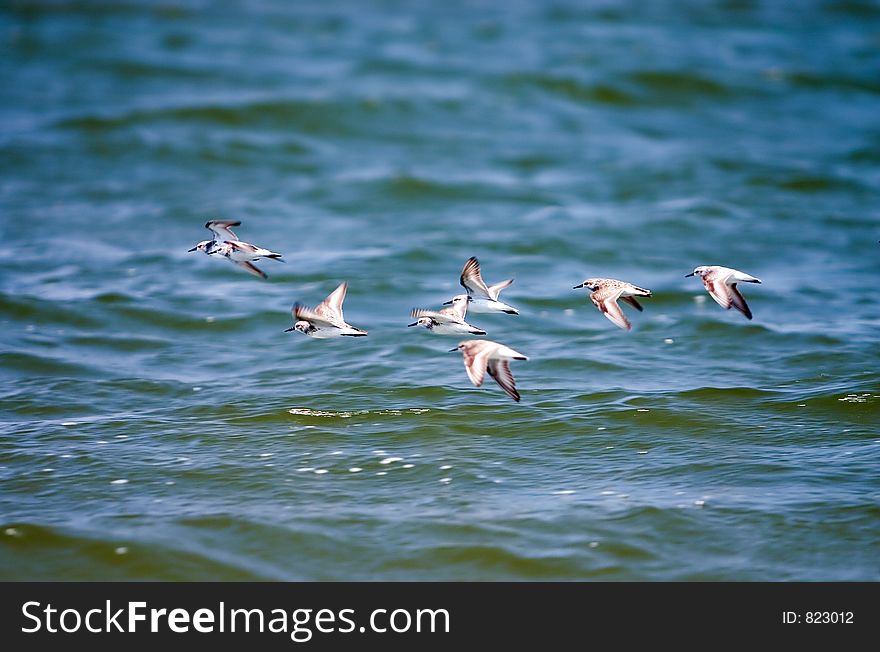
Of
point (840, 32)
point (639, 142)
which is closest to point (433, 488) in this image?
point (639, 142)

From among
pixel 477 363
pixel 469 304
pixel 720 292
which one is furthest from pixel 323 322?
pixel 720 292

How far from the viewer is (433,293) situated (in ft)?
42.2

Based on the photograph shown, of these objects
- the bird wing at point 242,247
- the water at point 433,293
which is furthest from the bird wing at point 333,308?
the water at point 433,293

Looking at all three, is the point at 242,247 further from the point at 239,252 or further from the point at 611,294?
the point at 611,294

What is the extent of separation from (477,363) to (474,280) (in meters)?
0.82

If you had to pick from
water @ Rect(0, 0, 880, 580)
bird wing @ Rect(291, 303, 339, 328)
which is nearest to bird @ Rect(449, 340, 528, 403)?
water @ Rect(0, 0, 880, 580)

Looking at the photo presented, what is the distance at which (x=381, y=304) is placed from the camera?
41.5 ft

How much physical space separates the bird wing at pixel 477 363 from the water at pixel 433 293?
108cm

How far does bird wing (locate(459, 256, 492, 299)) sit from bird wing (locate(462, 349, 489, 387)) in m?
0.62

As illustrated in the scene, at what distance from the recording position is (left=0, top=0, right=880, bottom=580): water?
752cm

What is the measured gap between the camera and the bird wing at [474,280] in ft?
26.4

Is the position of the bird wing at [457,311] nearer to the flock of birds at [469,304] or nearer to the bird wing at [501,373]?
the flock of birds at [469,304]
